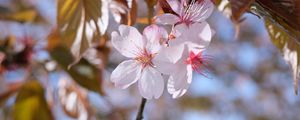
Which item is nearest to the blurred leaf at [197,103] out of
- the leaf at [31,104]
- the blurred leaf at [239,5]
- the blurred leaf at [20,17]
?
the blurred leaf at [20,17]

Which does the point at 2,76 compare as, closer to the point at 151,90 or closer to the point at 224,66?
the point at 151,90

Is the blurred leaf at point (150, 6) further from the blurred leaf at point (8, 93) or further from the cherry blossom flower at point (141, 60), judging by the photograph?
the blurred leaf at point (8, 93)

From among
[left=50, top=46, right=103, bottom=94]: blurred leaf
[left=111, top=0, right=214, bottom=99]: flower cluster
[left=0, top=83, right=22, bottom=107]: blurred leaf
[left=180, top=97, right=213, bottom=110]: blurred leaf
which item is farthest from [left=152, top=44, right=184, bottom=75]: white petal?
[left=180, top=97, right=213, bottom=110]: blurred leaf

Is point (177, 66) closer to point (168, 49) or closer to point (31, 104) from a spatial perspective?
point (168, 49)

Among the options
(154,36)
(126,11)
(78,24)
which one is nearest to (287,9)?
(154,36)

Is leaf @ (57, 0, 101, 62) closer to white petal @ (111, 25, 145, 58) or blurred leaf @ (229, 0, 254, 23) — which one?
white petal @ (111, 25, 145, 58)

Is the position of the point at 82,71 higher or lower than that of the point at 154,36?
lower
